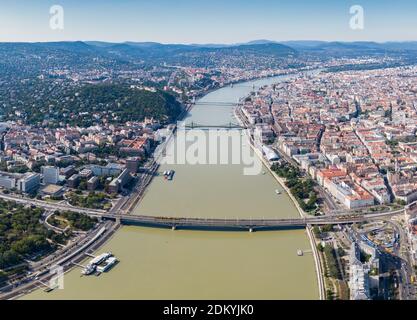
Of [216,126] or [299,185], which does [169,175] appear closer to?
[299,185]

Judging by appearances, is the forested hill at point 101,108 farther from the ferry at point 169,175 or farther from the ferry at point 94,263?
the ferry at point 94,263

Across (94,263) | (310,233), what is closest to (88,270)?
(94,263)

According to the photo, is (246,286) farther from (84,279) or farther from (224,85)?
(224,85)

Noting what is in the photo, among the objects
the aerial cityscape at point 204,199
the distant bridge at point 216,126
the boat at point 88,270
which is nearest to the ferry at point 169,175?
the aerial cityscape at point 204,199

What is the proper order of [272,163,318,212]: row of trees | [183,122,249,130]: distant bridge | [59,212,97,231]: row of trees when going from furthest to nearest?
1. [183,122,249,130]: distant bridge
2. [272,163,318,212]: row of trees
3. [59,212,97,231]: row of trees

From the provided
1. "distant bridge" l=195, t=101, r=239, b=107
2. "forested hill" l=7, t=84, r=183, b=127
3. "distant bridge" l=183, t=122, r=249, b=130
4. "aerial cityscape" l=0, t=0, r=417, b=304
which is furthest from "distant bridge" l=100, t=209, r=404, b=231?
"distant bridge" l=195, t=101, r=239, b=107

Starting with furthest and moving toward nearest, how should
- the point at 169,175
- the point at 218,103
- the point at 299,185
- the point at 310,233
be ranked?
the point at 218,103 → the point at 169,175 → the point at 299,185 → the point at 310,233

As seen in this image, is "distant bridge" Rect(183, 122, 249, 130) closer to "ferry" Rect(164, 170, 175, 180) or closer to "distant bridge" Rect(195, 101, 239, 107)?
"distant bridge" Rect(195, 101, 239, 107)
